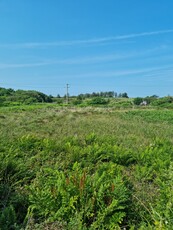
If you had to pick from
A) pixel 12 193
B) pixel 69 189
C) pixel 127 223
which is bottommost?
pixel 127 223

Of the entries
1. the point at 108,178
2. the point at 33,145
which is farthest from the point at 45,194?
the point at 33,145

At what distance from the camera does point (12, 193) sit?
3666mm

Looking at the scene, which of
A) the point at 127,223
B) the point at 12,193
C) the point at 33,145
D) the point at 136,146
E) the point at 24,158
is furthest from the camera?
the point at 136,146

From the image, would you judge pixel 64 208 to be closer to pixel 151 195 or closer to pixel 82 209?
pixel 82 209

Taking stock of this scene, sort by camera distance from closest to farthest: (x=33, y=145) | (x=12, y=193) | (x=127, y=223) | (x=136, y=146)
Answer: (x=127, y=223) < (x=12, y=193) < (x=33, y=145) < (x=136, y=146)

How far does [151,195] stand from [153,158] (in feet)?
6.13

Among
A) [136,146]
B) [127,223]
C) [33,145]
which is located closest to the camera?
[127,223]

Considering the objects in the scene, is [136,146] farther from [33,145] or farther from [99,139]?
[33,145]

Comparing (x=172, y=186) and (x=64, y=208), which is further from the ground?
(x=172, y=186)

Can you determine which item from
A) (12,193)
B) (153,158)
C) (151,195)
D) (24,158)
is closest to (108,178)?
(151,195)

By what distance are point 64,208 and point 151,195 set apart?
170 cm

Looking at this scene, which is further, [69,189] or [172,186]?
[69,189]

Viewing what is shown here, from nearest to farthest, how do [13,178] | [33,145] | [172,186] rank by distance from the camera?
[172,186]
[13,178]
[33,145]

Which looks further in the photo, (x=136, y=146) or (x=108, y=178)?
(x=136, y=146)
